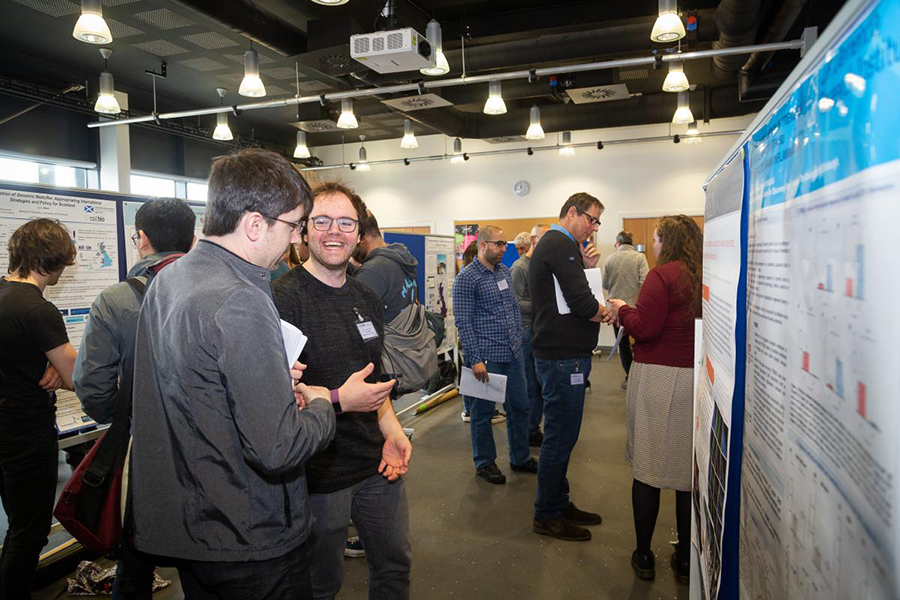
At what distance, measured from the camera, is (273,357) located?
1.14 metres

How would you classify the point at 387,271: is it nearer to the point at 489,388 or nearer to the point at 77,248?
the point at 489,388

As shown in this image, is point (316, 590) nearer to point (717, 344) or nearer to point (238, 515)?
point (238, 515)

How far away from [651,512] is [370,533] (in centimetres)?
147

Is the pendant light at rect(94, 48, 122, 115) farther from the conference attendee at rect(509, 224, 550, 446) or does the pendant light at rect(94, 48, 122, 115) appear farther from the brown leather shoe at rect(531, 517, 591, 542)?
the brown leather shoe at rect(531, 517, 591, 542)

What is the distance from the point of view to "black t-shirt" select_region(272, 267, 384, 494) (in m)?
1.67

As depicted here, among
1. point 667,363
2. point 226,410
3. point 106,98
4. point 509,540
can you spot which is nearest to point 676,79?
point 667,363

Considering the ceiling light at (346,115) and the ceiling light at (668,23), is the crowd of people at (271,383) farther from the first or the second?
the ceiling light at (346,115)

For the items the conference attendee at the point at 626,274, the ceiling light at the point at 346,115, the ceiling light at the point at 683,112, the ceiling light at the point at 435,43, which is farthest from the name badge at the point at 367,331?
the ceiling light at the point at 683,112

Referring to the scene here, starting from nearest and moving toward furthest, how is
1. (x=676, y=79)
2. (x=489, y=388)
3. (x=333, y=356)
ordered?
(x=333, y=356) < (x=489, y=388) < (x=676, y=79)

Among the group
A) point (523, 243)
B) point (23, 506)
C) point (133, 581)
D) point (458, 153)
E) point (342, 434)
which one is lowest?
point (133, 581)

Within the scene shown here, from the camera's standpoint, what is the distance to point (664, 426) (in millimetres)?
2383

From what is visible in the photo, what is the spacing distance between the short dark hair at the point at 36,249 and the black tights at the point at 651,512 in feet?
8.94

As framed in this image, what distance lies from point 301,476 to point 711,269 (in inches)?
43.6

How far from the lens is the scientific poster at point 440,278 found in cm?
566
